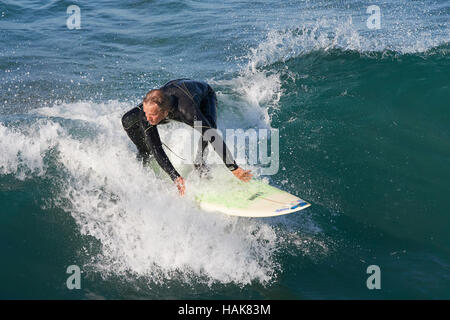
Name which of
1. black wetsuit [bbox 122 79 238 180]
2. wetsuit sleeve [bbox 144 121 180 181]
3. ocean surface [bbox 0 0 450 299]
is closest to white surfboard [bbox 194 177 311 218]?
ocean surface [bbox 0 0 450 299]

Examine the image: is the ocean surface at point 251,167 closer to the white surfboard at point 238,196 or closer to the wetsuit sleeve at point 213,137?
the white surfboard at point 238,196

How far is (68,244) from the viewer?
491 centimetres

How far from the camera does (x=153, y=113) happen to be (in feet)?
14.7

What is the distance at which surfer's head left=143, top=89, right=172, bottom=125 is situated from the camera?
4453mm

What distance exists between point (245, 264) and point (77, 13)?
39.5 ft

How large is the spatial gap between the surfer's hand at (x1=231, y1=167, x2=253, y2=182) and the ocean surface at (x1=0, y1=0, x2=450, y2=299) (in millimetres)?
537

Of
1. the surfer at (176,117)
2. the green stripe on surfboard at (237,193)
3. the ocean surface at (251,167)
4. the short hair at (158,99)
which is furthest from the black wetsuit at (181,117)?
the ocean surface at (251,167)

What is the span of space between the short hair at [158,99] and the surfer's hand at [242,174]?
991mm

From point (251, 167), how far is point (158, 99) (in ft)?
7.58

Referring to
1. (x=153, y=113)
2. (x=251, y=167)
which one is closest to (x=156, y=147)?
(x=153, y=113)

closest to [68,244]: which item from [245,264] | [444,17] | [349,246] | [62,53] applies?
[245,264]

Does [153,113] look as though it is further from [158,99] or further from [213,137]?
[213,137]

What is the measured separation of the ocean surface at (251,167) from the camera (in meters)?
4.59
